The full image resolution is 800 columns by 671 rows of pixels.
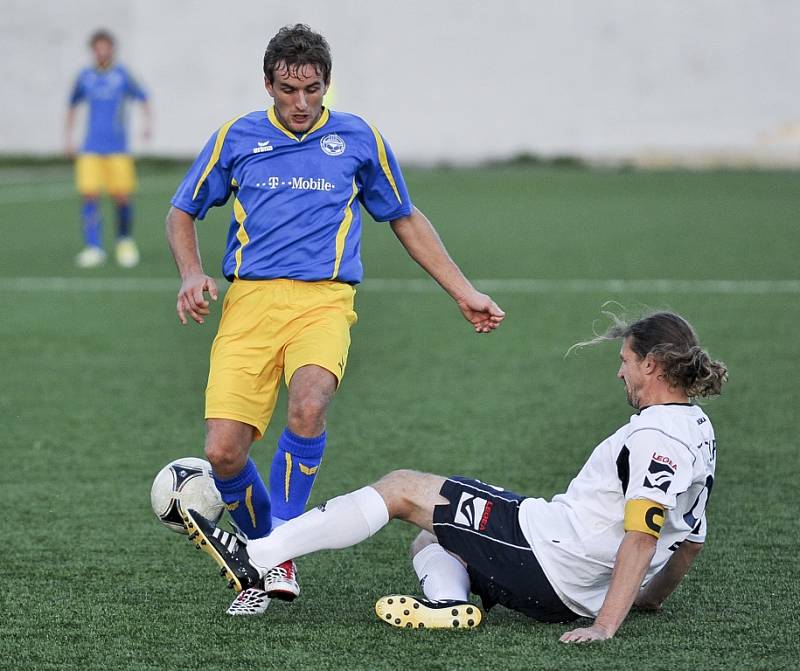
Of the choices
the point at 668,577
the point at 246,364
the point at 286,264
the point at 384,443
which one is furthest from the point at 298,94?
the point at 384,443

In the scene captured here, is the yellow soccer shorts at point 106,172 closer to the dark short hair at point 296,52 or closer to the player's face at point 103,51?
the player's face at point 103,51

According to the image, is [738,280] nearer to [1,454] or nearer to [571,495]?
[1,454]

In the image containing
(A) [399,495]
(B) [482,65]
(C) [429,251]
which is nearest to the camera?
(A) [399,495]

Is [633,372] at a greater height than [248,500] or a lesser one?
greater

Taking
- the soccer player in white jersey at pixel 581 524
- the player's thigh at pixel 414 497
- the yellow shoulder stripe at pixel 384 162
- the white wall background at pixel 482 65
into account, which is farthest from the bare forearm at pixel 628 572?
the white wall background at pixel 482 65

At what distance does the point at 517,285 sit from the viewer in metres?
11.8

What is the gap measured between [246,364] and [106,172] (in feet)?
32.2

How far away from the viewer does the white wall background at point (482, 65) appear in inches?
1067

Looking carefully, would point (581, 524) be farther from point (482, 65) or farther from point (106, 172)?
point (482, 65)

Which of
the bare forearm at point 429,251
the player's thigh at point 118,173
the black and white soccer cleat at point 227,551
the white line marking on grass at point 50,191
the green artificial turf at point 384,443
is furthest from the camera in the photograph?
the white line marking on grass at point 50,191

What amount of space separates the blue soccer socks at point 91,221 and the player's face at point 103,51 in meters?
1.39

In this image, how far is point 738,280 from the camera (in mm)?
11961

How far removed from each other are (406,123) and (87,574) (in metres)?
23.8

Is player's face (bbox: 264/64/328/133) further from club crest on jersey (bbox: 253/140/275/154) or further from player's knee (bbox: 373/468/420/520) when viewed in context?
player's knee (bbox: 373/468/420/520)
